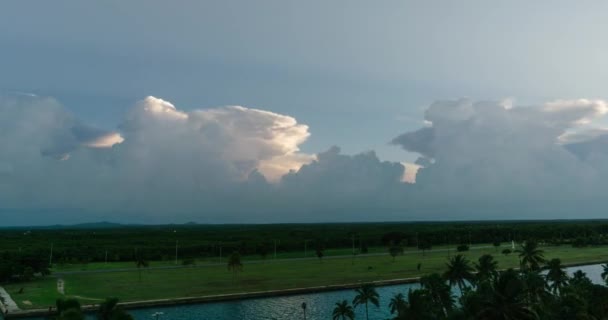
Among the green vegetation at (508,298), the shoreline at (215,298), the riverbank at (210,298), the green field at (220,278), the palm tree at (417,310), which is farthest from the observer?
the green field at (220,278)

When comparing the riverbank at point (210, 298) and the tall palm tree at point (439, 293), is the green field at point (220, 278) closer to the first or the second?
the riverbank at point (210, 298)

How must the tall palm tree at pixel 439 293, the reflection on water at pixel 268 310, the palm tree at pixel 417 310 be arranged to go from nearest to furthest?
the palm tree at pixel 417 310, the tall palm tree at pixel 439 293, the reflection on water at pixel 268 310

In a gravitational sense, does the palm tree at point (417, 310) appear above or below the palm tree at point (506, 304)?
below

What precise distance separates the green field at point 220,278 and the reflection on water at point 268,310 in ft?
28.5

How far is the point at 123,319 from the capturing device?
180ft

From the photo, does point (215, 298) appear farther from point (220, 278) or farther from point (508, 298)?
point (508, 298)

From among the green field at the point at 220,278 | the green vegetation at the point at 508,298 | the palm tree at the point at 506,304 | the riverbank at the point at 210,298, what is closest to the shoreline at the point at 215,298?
the riverbank at the point at 210,298

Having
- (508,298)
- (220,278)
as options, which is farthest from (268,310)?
(508,298)

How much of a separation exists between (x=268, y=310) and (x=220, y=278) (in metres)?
42.2

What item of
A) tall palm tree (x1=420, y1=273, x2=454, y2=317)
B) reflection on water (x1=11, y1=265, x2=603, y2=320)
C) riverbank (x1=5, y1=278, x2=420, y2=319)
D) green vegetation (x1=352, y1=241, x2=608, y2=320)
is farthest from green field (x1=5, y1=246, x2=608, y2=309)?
tall palm tree (x1=420, y1=273, x2=454, y2=317)

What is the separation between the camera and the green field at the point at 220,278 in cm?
12469

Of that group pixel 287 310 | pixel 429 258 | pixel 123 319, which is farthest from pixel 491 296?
pixel 429 258

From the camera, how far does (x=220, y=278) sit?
490ft

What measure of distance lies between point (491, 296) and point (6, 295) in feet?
394
